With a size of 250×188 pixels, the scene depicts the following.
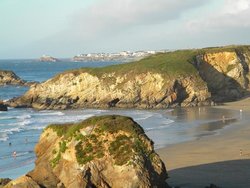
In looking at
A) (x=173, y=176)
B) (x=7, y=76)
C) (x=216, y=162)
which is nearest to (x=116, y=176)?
(x=173, y=176)

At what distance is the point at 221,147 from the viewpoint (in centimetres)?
4203

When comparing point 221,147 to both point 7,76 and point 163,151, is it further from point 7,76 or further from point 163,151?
point 7,76

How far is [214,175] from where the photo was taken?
2925 cm

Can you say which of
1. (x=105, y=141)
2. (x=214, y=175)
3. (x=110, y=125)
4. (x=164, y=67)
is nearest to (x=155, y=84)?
(x=164, y=67)

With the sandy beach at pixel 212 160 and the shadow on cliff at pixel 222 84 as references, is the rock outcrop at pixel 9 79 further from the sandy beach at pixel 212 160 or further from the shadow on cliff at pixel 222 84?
the sandy beach at pixel 212 160

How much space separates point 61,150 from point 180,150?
21197 millimetres

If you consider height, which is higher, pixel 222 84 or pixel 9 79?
pixel 222 84

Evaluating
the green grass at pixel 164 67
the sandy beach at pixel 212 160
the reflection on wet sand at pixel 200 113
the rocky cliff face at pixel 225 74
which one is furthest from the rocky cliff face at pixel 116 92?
the sandy beach at pixel 212 160

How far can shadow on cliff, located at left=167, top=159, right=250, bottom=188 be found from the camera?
26.9 m

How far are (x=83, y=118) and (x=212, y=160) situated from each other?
1333 inches

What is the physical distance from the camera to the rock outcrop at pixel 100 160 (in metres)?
21.0

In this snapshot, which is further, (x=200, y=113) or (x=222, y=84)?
(x=222, y=84)

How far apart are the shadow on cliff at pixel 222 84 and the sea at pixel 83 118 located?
12915 millimetres

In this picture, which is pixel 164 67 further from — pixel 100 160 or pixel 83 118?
pixel 100 160
